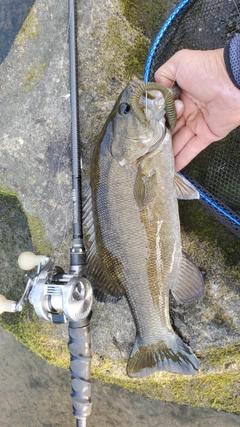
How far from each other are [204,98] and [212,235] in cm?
86

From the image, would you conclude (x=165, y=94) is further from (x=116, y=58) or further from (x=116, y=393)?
(x=116, y=393)

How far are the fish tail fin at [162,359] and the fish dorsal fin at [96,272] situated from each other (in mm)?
298

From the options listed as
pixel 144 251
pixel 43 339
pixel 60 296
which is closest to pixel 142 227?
pixel 144 251

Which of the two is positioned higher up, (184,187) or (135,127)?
(135,127)

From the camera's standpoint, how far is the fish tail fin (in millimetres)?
2324

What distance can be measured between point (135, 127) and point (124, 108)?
115mm

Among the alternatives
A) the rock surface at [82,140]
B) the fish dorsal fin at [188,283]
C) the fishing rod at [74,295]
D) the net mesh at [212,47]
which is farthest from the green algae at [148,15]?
the fish dorsal fin at [188,283]

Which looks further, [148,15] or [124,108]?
[148,15]

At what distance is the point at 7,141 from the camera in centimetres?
281

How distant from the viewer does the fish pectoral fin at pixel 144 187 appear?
2188 millimetres

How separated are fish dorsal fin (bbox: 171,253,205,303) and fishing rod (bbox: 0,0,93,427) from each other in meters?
0.53

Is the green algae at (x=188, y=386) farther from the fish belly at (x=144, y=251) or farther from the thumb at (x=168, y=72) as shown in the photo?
the thumb at (x=168, y=72)

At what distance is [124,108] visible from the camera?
214cm

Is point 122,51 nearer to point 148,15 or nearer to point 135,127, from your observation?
point 148,15
